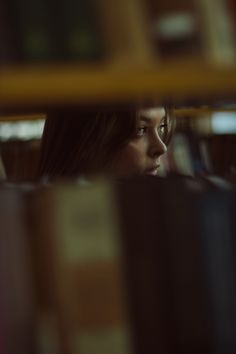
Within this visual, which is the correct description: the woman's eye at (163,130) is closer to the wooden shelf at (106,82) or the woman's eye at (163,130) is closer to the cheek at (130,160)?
the cheek at (130,160)

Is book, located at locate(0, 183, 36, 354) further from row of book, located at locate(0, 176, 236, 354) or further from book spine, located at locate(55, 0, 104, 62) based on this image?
book spine, located at locate(55, 0, 104, 62)

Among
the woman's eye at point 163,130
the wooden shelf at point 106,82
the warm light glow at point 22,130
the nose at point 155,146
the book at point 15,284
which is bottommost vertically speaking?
the book at point 15,284

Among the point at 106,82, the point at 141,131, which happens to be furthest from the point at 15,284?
the point at 141,131

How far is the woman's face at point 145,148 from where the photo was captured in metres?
1.49

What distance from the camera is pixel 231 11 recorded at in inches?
34.8

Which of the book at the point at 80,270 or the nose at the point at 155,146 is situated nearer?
the book at the point at 80,270

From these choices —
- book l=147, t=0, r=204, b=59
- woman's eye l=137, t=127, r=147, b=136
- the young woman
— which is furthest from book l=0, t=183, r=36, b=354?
woman's eye l=137, t=127, r=147, b=136

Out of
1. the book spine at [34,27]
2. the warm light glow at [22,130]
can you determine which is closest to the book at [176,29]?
the book spine at [34,27]

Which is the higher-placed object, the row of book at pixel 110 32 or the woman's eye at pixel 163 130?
the woman's eye at pixel 163 130

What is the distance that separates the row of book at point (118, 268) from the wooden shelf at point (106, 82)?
154 millimetres

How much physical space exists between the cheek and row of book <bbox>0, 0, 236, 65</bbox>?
0.63 meters

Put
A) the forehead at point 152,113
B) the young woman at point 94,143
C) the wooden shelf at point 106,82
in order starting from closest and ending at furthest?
the wooden shelf at point 106,82
the young woman at point 94,143
the forehead at point 152,113

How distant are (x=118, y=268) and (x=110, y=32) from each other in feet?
1.05

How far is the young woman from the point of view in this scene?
143cm
